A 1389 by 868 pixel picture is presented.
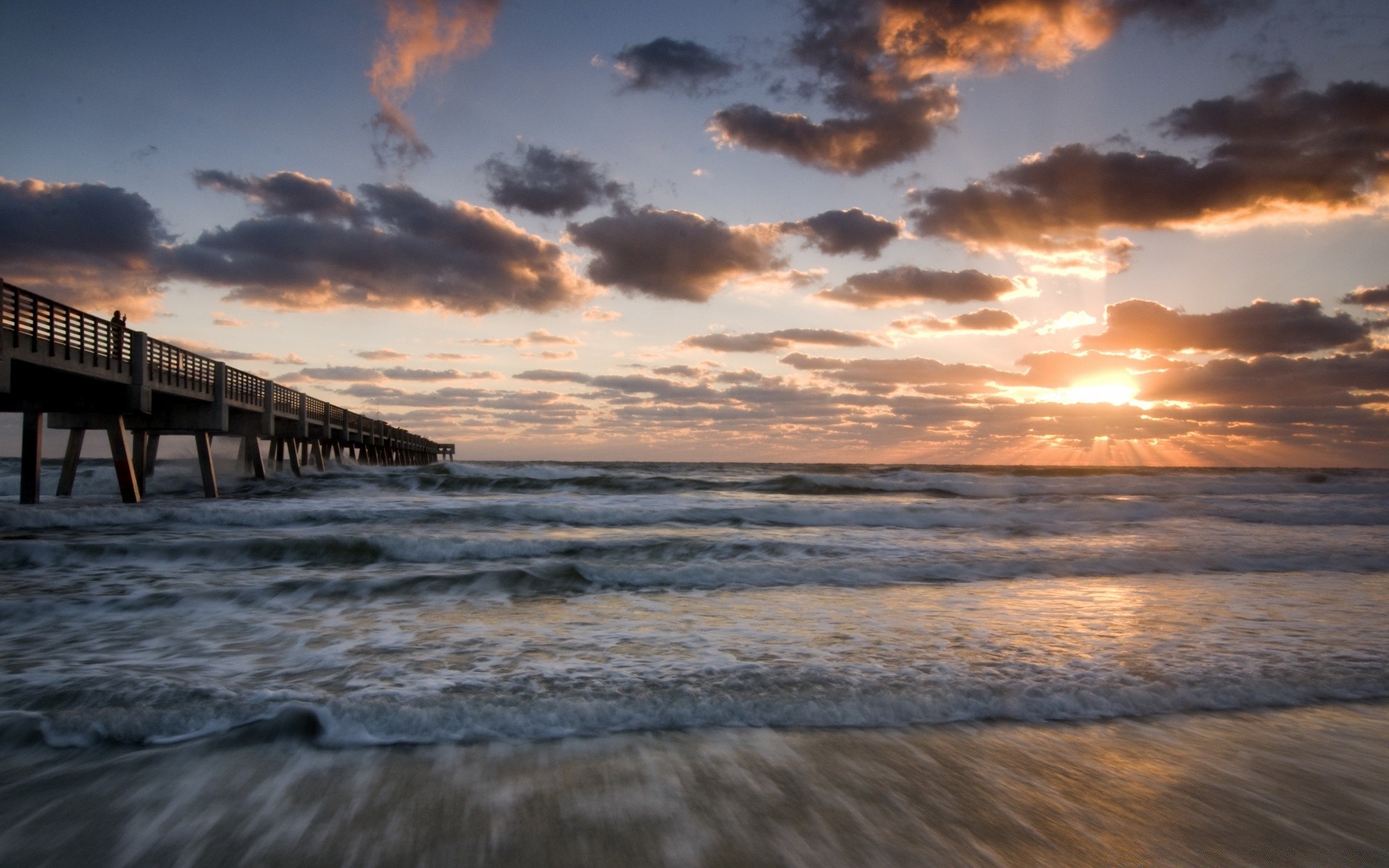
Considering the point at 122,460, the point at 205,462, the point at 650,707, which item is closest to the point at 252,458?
the point at 205,462

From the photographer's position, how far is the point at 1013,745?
11.6 ft

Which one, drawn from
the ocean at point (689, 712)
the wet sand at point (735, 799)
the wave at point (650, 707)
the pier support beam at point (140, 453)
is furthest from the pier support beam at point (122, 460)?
the wet sand at point (735, 799)

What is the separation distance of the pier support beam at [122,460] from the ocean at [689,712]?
9.95 m

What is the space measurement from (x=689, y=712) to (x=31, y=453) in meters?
19.3

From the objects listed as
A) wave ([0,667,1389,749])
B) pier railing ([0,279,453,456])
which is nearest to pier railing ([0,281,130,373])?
pier railing ([0,279,453,456])

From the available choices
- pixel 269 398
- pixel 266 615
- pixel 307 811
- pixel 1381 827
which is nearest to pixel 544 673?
pixel 307 811

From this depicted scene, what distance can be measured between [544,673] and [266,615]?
370 cm

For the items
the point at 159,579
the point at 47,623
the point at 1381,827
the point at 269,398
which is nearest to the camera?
the point at 1381,827

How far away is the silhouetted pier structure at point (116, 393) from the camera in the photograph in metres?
12.9

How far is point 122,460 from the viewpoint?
58.7 ft

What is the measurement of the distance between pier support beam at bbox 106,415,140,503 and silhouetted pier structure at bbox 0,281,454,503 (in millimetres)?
25

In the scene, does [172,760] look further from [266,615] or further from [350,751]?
[266,615]

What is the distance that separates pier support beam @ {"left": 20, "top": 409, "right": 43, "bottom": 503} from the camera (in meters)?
15.5

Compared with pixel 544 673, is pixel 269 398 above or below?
above
